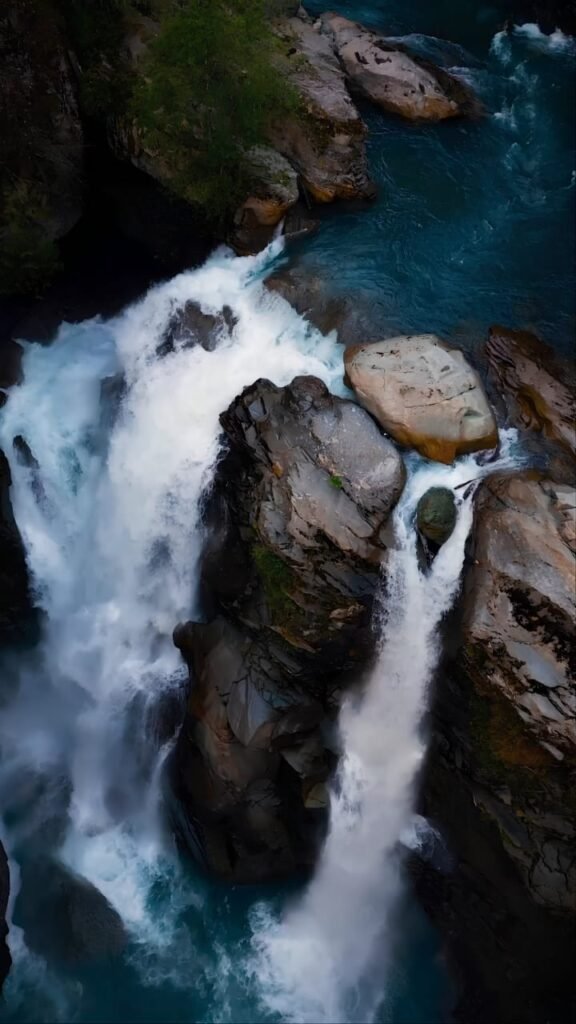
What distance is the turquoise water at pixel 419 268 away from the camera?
11148mm

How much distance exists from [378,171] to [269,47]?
10.9ft

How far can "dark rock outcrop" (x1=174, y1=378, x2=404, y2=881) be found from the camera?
10641 mm

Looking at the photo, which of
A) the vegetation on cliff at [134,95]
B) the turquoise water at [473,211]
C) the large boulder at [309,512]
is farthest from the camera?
the turquoise water at [473,211]

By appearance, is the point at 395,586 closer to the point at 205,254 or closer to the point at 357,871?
the point at 357,871

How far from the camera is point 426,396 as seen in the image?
1142cm

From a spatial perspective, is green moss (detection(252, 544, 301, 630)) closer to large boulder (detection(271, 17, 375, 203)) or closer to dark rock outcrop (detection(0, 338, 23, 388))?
dark rock outcrop (detection(0, 338, 23, 388))

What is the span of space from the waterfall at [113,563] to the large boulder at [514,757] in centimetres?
427

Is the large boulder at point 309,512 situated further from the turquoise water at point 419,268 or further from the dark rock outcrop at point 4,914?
the dark rock outcrop at point 4,914

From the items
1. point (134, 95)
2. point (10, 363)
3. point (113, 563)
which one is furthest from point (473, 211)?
point (113, 563)

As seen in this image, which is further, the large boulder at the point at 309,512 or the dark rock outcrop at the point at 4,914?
the dark rock outcrop at the point at 4,914

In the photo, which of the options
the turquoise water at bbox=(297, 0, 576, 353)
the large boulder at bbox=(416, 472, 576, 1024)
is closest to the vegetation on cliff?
the turquoise water at bbox=(297, 0, 576, 353)

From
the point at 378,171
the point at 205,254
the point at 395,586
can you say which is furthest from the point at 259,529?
the point at 378,171

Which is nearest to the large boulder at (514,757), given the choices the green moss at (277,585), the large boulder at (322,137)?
the green moss at (277,585)

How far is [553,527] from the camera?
1020cm
